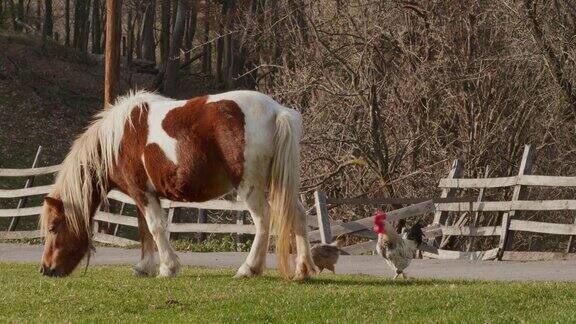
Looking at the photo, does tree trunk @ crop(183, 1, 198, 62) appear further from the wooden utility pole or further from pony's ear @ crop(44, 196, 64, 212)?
pony's ear @ crop(44, 196, 64, 212)

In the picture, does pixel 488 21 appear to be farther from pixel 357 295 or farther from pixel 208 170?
pixel 357 295

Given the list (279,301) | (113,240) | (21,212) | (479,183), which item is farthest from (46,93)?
(279,301)

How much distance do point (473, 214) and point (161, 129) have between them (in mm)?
8789

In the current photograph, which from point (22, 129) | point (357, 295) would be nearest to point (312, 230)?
point (357, 295)

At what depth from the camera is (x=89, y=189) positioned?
44.0ft

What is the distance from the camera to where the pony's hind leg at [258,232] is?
12.3 meters

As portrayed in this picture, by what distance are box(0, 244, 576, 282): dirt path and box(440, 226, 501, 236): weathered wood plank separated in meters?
1.22

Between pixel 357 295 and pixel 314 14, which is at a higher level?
pixel 314 14

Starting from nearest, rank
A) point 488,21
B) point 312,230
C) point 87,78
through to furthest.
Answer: point 312,230
point 488,21
point 87,78

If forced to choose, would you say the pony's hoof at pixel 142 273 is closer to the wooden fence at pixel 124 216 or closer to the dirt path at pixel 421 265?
the dirt path at pixel 421 265

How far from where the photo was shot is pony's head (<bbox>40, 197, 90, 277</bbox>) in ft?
44.0

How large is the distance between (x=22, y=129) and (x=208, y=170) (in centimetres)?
2987

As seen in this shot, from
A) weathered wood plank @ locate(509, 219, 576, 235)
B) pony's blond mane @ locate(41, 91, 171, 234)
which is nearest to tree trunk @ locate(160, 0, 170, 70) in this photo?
weathered wood plank @ locate(509, 219, 576, 235)

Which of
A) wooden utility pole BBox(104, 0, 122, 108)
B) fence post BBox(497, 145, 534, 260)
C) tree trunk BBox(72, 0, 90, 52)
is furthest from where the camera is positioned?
tree trunk BBox(72, 0, 90, 52)
